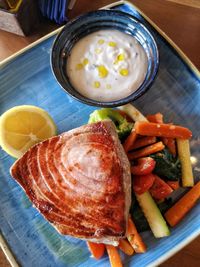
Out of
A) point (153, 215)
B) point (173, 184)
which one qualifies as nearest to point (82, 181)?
point (153, 215)

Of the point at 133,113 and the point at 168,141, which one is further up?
the point at 133,113

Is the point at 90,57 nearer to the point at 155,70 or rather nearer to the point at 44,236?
the point at 155,70

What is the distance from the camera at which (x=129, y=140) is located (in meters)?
2.52

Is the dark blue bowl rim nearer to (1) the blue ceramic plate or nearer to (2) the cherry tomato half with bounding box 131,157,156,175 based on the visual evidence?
(1) the blue ceramic plate

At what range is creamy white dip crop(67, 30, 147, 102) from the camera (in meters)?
2.51

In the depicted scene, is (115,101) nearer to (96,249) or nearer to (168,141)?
(168,141)

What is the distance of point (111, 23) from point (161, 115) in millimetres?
751

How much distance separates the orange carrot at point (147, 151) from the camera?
2467 mm

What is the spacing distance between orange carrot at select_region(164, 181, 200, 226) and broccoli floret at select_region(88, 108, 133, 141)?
56 centimetres

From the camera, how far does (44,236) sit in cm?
248

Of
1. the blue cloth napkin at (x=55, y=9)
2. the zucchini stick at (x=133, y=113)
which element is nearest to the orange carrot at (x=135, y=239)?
the zucchini stick at (x=133, y=113)

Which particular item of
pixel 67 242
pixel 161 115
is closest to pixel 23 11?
pixel 161 115

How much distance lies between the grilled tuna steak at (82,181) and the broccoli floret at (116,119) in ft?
0.55

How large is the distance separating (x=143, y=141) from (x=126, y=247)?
2.28ft
